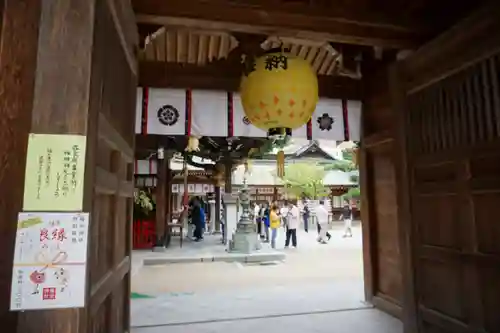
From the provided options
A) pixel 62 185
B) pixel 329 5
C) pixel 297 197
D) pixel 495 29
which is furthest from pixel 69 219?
pixel 297 197

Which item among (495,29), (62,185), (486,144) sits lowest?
(62,185)

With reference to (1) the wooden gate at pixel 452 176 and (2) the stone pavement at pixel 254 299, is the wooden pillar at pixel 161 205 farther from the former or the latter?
(1) the wooden gate at pixel 452 176

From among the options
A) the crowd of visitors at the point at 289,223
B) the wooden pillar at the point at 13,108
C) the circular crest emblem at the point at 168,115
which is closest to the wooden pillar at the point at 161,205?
the crowd of visitors at the point at 289,223

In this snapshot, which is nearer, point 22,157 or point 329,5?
point 22,157

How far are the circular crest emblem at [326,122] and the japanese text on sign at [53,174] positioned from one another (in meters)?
4.34

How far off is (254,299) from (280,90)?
4.42m

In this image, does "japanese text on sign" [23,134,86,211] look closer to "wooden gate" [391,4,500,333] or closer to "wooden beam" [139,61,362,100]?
"wooden gate" [391,4,500,333]

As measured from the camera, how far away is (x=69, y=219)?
1856 millimetres

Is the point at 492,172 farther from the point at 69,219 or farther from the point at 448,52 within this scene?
the point at 69,219

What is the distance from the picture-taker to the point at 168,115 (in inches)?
206

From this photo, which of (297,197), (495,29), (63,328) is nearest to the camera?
(63,328)

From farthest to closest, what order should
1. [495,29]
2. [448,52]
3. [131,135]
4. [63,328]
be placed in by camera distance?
[131,135] → [448,52] → [495,29] → [63,328]

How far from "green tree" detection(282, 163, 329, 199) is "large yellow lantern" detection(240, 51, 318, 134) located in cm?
2552

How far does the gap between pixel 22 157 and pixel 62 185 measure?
0.91 ft
